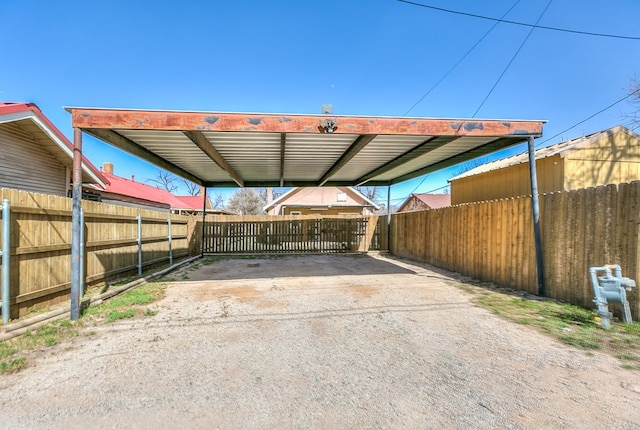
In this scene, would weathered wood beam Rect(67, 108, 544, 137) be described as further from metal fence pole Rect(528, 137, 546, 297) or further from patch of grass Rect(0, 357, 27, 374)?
patch of grass Rect(0, 357, 27, 374)

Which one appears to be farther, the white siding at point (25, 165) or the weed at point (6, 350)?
the white siding at point (25, 165)

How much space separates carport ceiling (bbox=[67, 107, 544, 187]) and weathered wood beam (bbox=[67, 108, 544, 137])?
0.04 feet

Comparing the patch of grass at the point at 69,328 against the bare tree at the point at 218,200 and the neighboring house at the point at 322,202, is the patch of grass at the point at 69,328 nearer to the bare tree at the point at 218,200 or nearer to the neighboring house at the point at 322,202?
the neighboring house at the point at 322,202

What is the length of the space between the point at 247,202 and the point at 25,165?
40.9 meters

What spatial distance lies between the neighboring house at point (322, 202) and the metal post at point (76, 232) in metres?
18.4

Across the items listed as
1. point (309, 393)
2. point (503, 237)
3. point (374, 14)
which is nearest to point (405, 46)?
point (374, 14)

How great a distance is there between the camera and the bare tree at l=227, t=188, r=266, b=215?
155 ft

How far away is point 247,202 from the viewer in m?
48.0

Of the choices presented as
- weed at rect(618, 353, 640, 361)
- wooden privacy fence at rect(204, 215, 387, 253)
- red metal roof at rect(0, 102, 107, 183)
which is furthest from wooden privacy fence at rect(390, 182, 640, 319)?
red metal roof at rect(0, 102, 107, 183)

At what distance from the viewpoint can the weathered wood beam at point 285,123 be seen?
14.5 feet

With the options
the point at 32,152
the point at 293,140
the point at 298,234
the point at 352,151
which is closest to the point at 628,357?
the point at 352,151

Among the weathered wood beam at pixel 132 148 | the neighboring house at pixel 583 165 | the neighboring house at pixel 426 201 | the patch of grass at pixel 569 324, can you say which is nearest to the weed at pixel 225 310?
the weathered wood beam at pixel 132 148

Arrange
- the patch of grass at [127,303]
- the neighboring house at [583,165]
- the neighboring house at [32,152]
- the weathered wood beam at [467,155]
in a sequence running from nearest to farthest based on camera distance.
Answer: the patch of grass at [127,303], the weathered wood beam at [467,155], the neighboring house at [32,152], the neighboring house at [583,165]

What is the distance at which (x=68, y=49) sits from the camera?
8.96 meters
